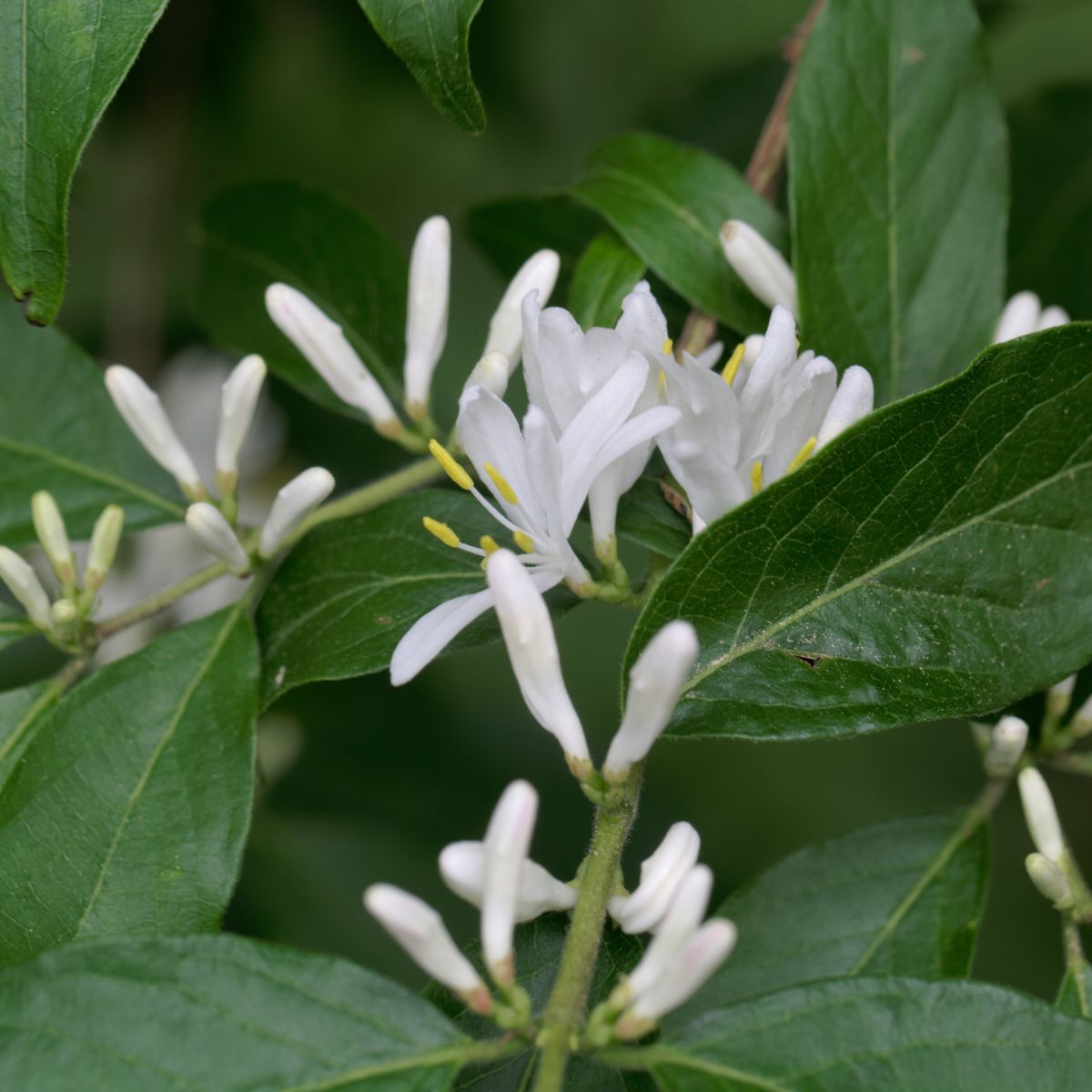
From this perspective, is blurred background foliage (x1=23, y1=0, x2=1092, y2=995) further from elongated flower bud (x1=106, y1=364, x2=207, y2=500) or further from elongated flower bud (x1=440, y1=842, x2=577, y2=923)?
elongated flower bud (x1=440, y1=842, x2=577, y2=923)

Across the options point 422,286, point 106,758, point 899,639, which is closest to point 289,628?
point 106,758

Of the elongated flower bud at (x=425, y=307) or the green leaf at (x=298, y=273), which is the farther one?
the green leaf at (x=298, y=273)

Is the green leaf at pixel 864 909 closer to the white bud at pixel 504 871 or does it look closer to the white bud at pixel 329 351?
the white bud at pixel 504 871

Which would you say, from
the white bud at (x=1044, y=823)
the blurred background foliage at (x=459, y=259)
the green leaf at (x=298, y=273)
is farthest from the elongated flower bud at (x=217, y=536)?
the blurred background foliage at (x=459, y=259)

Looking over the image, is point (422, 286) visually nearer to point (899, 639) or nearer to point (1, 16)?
point (1, 16)

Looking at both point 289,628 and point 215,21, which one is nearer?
point 289,628

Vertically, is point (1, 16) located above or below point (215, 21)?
above
